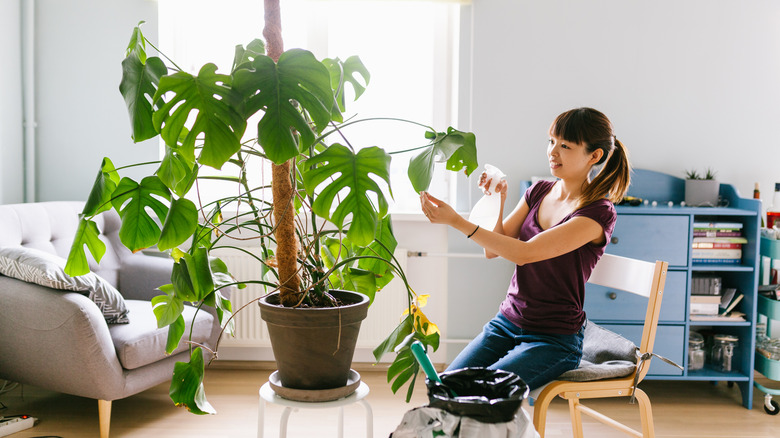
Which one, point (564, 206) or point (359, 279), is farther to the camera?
point (564, 206)

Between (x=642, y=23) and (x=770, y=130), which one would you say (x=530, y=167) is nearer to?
(x=642, y=23)

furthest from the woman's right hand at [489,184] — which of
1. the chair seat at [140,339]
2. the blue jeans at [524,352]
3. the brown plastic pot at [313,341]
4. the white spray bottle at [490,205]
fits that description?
the chair seat at [140,339]

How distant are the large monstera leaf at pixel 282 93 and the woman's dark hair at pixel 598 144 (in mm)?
904

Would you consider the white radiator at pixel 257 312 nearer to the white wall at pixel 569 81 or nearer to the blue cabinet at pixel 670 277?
the white wall at pixel 569 81

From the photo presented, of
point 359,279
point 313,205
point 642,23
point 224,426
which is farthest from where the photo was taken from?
point 642,23

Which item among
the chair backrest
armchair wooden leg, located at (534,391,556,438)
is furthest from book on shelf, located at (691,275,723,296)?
armchair wooden leg, located at (534,391,556,438)

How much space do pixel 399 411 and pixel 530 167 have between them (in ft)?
4.38

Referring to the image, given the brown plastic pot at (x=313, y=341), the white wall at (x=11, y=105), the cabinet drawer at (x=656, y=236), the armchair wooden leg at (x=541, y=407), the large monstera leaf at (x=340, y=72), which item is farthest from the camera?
the white wall at (x=11, y=105)

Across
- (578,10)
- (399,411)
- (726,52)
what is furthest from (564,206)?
(726,52)

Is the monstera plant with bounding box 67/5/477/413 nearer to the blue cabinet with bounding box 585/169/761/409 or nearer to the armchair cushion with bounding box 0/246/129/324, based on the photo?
the armchair cushion with bounding box 0/246/129/324

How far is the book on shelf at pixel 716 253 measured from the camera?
8.75 feet

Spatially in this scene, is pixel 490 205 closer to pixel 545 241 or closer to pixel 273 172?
pixel 545 241

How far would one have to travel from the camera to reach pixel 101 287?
2.22m

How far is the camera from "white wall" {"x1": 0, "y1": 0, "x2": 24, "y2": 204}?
9.38 ft
